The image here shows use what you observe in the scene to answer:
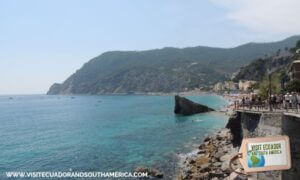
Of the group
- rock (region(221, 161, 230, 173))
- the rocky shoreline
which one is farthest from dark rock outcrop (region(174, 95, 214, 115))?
rock (region(221, 161, 230, 173))

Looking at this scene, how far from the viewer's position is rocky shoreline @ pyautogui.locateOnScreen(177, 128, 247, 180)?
950 inches

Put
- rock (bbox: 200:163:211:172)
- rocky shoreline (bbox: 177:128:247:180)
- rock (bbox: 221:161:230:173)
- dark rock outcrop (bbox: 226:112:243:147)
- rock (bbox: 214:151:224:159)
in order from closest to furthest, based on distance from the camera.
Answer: rocky shoreline (bbox: 177:128:247:180), rock (bbox: 221:161:230:173), rock (bbox: 200:163:211:172), rock (bbox: 214:151:224:159), dark rock outcrop (bbox: 226:112:243:147)

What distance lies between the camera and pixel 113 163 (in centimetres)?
3169

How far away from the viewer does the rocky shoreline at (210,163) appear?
79.1 feet

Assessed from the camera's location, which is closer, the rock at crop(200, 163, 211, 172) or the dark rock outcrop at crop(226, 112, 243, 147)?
the rock at crop(200, 163, 211, 172)

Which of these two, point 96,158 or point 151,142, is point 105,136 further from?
point 96,158

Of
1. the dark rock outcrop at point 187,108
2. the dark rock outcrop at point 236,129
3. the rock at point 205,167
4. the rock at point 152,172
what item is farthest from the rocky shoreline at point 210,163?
the dark rock outcrop at point 187,108

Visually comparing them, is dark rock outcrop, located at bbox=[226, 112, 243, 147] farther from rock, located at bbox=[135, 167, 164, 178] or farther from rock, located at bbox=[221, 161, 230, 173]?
rock, located at bbox=[135, 167, 164, 178]

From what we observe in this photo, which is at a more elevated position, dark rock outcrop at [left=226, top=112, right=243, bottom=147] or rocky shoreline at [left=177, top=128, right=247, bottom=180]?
dark rock outcrop at [left=226, top=112, right=243, bottom=147]

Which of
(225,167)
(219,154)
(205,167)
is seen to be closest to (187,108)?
(219,154)

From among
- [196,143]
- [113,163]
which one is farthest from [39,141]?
[196,143]

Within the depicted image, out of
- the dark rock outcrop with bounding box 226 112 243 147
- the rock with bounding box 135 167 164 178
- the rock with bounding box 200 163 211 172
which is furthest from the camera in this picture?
the dark rock outcrop with bounding box 226 112 243 147

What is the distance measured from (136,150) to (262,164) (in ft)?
93.8

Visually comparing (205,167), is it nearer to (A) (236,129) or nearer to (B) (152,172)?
(B) (152,172)
